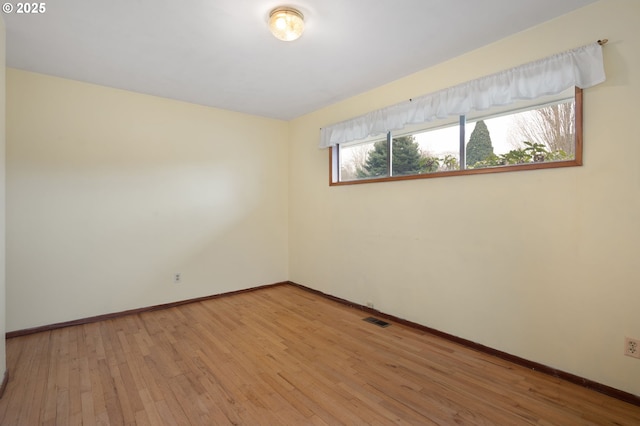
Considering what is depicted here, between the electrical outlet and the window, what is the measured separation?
1156mm

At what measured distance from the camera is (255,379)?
210cm

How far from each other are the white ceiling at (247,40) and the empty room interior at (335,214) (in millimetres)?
23

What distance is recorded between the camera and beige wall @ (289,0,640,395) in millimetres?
1845

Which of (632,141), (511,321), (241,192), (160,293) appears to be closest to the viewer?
(632,141)

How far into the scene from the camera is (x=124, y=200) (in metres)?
3.31

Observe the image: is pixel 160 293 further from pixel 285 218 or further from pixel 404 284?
pixel 404 284

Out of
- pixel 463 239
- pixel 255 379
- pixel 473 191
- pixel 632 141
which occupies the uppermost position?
pixel 632 141

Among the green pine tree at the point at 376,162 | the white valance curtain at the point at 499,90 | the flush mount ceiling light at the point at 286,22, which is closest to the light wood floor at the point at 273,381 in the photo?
the green pine tree at the point at 376,162

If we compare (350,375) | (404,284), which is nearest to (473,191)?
(404,284)

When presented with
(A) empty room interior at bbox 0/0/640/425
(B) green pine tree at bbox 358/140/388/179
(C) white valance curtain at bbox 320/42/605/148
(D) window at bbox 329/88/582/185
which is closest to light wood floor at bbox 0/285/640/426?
(A) empty room interior at bbox 0/0/640/425

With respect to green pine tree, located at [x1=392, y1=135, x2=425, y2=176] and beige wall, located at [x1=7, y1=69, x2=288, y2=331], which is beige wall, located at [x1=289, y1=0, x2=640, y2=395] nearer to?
green pine tree, located at [x1=392, y1=135, x2=425, y2=176]

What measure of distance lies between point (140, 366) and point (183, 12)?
8.51 ft

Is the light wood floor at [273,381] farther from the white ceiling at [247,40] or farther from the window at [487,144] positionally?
the white ceiling at [247,40]

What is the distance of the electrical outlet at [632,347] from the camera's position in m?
1.80
